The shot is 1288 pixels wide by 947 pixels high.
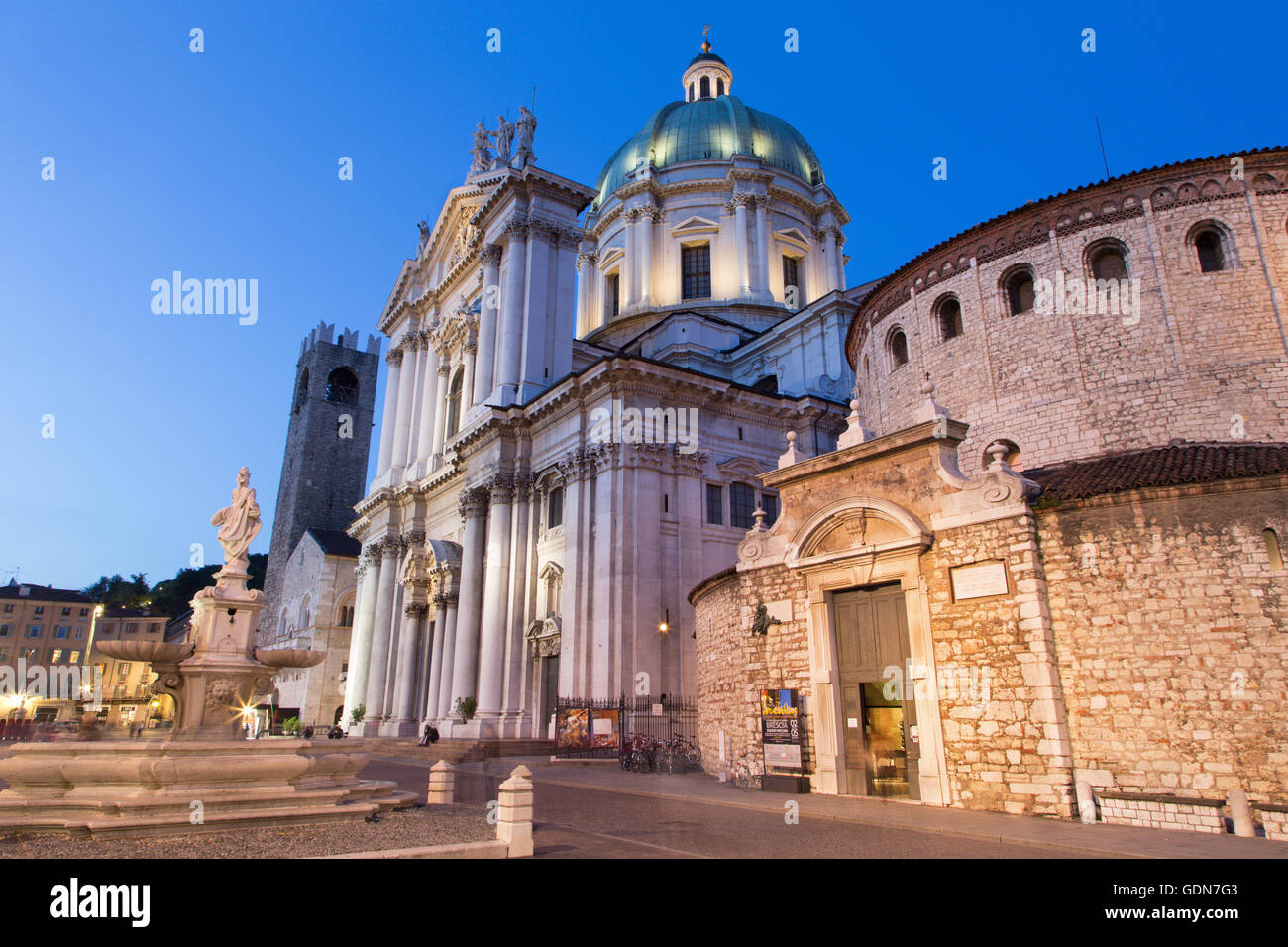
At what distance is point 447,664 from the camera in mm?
36312

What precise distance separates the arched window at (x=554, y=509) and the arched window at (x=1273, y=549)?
80.6ft

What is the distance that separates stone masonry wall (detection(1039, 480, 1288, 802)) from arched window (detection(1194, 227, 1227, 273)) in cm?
763

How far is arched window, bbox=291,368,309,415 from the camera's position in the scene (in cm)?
8381

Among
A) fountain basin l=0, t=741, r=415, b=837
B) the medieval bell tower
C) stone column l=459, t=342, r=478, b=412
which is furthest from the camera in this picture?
the medieval bell tower

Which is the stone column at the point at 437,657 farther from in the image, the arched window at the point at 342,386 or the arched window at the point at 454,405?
the arched window at the point at 342,386

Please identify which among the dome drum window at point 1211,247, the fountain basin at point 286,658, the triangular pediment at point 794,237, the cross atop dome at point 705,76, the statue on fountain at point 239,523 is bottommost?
the fountain basin at point 286,658

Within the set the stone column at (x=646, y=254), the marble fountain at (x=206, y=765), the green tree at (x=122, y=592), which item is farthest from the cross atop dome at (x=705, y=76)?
the green tree at (x=122, y=592)

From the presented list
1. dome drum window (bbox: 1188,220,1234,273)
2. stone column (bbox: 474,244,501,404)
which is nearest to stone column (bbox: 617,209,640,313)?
stone column (bbox: 474,244,501,404)

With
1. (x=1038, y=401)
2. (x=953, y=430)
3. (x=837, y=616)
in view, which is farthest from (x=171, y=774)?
(x=1038, y=401)

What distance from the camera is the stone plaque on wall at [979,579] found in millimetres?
12977

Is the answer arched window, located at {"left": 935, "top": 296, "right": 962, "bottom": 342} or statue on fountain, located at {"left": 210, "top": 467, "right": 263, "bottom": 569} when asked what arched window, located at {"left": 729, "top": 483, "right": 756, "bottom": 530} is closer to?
arched window, located at {"left": 935, "top": 296, "right": 962, "bottom": 342}

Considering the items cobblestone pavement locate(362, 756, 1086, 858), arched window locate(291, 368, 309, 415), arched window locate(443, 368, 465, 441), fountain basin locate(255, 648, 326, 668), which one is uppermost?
arched window locate(291, 368, 309, 415)

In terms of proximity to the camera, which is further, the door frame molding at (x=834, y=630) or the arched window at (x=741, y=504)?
the arched window at (x=741, y=504)

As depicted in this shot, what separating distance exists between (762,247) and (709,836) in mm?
40451
